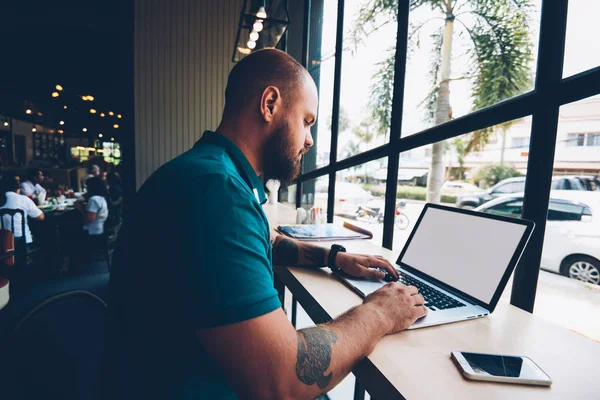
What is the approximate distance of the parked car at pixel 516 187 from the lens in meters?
1.03

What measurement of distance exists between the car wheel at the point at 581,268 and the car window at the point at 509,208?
20 cm

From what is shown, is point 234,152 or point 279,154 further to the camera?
point 279,154

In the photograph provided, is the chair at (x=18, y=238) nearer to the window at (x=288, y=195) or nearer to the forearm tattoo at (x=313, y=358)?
the window at (x=288, y=195)

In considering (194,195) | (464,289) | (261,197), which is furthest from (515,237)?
(194,195)

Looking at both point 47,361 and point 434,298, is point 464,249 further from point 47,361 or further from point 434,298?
point 47,361

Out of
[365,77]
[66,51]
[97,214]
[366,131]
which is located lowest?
[97,214]

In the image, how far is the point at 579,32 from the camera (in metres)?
0.99

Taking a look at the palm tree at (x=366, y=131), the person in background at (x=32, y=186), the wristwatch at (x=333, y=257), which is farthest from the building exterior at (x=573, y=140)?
the person in background at (x=32, y=186)

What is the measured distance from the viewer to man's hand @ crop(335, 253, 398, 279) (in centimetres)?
117

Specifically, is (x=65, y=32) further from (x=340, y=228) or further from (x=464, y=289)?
(x=464, y=289)

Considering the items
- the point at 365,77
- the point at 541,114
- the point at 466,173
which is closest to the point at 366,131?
the point at 365,77

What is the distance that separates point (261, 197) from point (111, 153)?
19.8 metres

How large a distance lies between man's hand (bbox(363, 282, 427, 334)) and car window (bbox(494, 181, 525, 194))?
0.56 m

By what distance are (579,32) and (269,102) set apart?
3.08 feet
